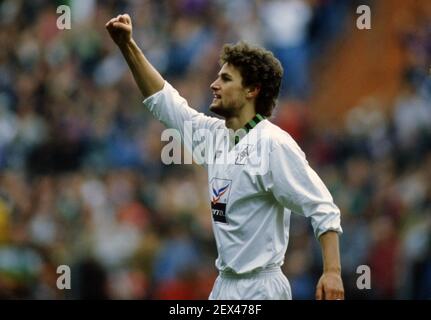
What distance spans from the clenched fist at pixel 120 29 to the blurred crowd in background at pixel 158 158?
439cm

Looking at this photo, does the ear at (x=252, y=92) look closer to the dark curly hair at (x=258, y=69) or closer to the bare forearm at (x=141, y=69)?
the dark curly hair at (x=258, y=69)

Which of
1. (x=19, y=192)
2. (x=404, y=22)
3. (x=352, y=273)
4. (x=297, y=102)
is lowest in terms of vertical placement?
(x=352, y=273)

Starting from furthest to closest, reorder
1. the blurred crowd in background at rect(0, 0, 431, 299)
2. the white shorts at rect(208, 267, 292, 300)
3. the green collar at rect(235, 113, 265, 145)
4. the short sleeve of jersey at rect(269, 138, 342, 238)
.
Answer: the blurred crowd in background at rect(0, 0, 431, 299)
the green collar at rect(235, 113, 265, 145)
the white shorts at rect(208, 267, 292, 300)
the short sleeve of jersey at rect(269, 138, 342, 238)

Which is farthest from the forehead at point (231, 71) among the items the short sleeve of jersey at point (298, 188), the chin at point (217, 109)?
the short sleeve of jersey at point (298, 188)

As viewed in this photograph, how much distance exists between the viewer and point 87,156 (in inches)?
461

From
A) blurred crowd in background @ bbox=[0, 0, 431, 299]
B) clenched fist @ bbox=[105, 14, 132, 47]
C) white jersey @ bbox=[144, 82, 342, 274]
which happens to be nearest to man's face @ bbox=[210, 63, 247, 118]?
white jersey @ bbox=[144, 82, 342, 274]

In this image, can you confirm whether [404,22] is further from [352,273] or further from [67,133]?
[67,133]

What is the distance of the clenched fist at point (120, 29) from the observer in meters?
6.06

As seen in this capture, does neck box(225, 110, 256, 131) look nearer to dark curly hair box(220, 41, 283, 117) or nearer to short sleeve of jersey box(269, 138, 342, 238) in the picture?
dark curly hair box(220, 41, 283, 117)

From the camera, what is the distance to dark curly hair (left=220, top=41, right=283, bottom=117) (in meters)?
5.99

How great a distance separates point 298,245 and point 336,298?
16.9 feet

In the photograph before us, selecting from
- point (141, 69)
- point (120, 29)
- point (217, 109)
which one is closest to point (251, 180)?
point (217, 109)
